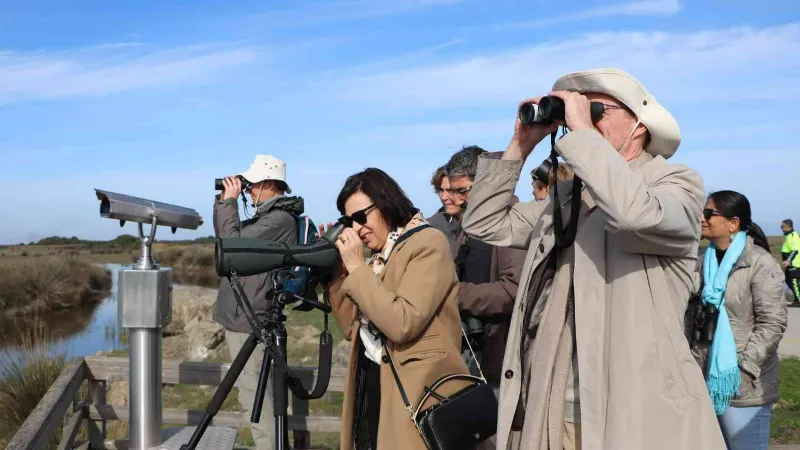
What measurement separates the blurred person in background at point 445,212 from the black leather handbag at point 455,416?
1.23 meters

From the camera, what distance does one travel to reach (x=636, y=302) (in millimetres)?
1792

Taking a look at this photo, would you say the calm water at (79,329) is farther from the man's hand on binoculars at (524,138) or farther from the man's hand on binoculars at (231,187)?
the man's hand on binoculars at (524,138)

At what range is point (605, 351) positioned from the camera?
71.9 inches

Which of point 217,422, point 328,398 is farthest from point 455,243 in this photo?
point 328,398

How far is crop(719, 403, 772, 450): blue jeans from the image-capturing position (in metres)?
3.32

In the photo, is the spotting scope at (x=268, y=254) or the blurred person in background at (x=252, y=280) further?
the blurred person in background at (x=252, y=280)

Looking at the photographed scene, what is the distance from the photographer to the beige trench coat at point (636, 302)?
170 cm

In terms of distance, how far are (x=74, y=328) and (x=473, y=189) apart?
15.2 m

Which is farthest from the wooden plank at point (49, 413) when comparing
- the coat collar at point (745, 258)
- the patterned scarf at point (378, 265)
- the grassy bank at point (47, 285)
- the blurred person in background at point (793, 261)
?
the grassy bank at point (47, 285)

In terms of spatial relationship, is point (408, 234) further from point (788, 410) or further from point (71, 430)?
point (788, 410)

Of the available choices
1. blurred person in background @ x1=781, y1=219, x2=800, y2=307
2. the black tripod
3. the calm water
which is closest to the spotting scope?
the black tripod

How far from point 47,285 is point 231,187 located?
16707 mm

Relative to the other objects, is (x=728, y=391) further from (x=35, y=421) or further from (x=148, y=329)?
(x=35, y=421)

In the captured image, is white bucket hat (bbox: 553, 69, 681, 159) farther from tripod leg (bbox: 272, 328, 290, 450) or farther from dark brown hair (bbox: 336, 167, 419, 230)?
tripod leg (bbox: 272, 328, 290, 450)
